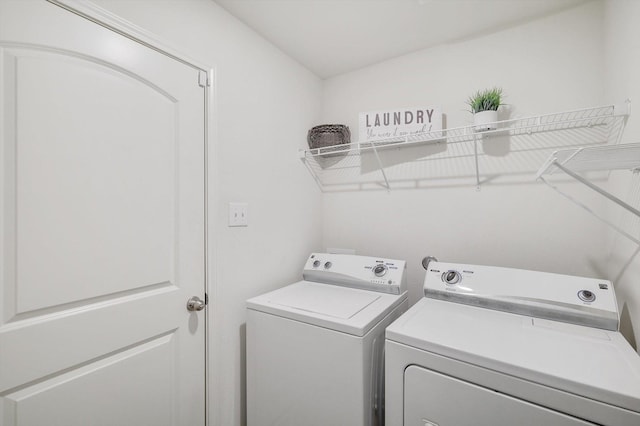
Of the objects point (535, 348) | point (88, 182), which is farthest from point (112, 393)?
point (535, 348)

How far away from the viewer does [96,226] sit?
1.07 m

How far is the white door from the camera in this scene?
0.90m

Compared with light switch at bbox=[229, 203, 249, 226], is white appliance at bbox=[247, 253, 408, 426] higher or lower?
lower

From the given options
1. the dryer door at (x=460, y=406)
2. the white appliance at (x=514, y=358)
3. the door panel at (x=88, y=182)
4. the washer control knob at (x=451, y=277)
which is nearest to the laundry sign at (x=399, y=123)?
the washer control knob at (x=451, y=277)

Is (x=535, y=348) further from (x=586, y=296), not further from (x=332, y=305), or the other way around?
(x=332, y=305)

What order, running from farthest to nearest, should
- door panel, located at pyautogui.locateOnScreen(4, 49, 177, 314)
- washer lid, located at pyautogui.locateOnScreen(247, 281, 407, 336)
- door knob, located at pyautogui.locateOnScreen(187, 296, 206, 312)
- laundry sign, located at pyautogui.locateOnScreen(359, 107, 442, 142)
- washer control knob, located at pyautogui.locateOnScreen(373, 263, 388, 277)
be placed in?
laundry sign, located at pyautogui.locateOnScreen(359, 107, 442, 142), washer control knob, located at pyautogui.locateOnScreen(373, 263, 388, 277), door knob, located at pyautogui.locateOnScreen(187, 296, 206, 312), washer lid, located at pyautogui.locateOnScreen(247, 281, 407, 336), door panel, located at pyautogui.locateOnScreen(4, 49, 177, 314)

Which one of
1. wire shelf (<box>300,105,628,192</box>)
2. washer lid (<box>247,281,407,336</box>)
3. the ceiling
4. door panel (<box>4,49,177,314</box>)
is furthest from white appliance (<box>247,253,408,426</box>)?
the ceiling

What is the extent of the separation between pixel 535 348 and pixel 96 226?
1681 millimetres

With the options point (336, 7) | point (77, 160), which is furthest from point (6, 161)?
point (336, 7)

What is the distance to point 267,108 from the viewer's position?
1819mm

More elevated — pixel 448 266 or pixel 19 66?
pixel 19 66

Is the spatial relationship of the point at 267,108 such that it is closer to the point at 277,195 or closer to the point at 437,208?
the point at 277,195

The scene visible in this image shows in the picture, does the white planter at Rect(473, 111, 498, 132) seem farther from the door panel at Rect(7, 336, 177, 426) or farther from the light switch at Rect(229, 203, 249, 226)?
the door panel at Rect(7, 336, 177, 426)

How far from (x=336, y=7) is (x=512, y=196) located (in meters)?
1.48
